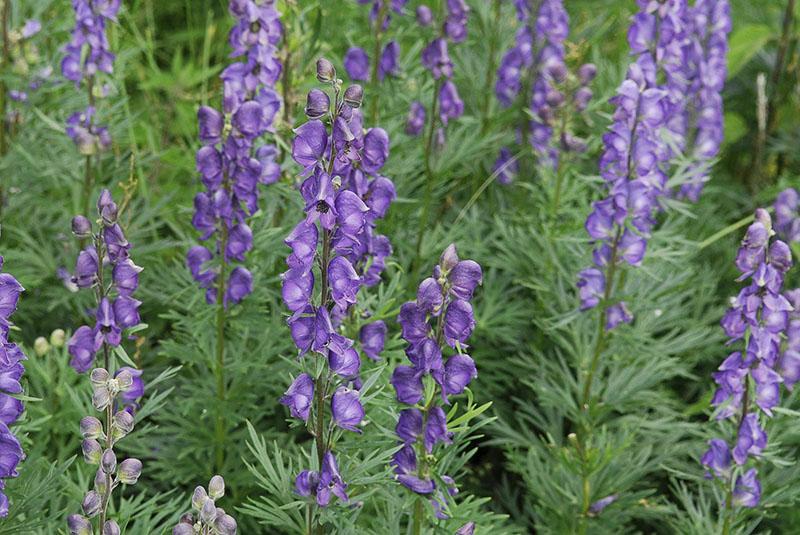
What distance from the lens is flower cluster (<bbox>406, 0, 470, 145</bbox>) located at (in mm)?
3441

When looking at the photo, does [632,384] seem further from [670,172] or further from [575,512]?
[670,172]

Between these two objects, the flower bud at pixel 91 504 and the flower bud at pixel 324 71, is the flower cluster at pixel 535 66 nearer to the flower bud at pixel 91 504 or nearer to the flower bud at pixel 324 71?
the flower bud at pixel 324 71

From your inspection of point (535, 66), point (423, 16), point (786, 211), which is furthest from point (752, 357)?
point (535, 66)

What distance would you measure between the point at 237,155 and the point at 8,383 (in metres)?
0.85

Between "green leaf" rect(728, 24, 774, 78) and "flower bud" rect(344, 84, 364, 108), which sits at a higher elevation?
"flower bud" rect(344, 84, 364, 108)

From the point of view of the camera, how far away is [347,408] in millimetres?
2098

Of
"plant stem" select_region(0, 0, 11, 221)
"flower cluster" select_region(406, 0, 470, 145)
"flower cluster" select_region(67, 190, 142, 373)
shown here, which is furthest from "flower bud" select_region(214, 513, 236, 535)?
"plant stem" select_region(0, 0, 11, 221)

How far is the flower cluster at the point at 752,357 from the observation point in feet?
8.30

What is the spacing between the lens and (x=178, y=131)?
489cm

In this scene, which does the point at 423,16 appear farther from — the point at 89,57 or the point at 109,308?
the point at 109,308

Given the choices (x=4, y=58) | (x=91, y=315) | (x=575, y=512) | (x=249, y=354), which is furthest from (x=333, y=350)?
(x=4, y=58)

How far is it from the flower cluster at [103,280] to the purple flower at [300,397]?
0.53m

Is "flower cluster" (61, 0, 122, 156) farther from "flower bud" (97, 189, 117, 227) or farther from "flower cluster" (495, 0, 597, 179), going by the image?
"flower cluster" (495, 0, 597, 179)

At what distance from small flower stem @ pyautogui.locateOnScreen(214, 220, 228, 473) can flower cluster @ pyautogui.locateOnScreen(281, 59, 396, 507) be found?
0.65m
